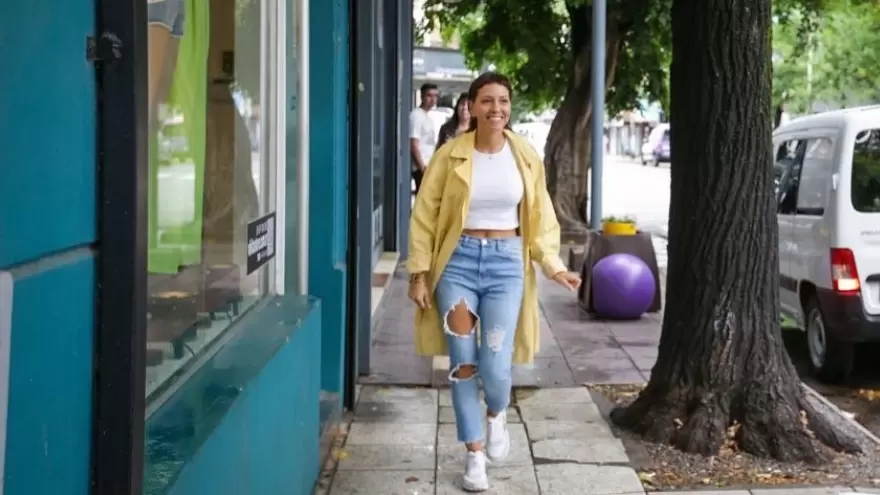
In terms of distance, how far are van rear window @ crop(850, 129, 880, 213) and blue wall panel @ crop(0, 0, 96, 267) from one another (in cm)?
623

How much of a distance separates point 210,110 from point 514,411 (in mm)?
3104

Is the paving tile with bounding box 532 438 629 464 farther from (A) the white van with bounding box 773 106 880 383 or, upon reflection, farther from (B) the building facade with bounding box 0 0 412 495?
(A) the white van with bounding box 773 106 880 383

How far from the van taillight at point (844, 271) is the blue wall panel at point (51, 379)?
6.12 m

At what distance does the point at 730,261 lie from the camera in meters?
5.64

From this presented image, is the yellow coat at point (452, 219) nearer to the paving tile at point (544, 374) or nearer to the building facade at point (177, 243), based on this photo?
the building facade at point (177, 243)

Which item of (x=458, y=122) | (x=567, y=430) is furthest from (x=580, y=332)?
(x=567, y=430)

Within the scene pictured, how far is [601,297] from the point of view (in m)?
9.62

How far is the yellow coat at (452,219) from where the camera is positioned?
4.99 metres

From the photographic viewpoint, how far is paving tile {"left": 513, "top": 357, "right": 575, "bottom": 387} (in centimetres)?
716

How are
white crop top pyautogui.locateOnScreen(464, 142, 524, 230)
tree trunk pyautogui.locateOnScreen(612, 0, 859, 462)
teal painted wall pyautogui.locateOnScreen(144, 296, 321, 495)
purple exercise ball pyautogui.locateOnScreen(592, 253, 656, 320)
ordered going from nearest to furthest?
1. teal painted wall pyautogui.locateOnScreen(144, 296, 321, 495)
2. white crop top pyautogui.locateOnScreen(464, 142, 524, 230)
3. tree trunk pyautogui.locateOnScreen(612, 0, 859, 462)
4. purple exercise ball pyautogui.locateOnScreen(592, 253, 656, 320)

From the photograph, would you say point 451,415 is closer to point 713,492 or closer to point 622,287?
point 713,492

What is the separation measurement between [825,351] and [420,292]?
387 cm

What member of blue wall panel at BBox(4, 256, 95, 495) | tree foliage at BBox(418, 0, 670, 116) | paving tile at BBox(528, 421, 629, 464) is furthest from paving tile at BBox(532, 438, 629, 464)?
tree foliage at BBox(418, 0, 670, 116)

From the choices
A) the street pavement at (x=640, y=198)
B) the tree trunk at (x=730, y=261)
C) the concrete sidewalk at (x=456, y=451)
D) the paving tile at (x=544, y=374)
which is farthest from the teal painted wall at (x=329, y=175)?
the street pavement at (x=640, y=198)
